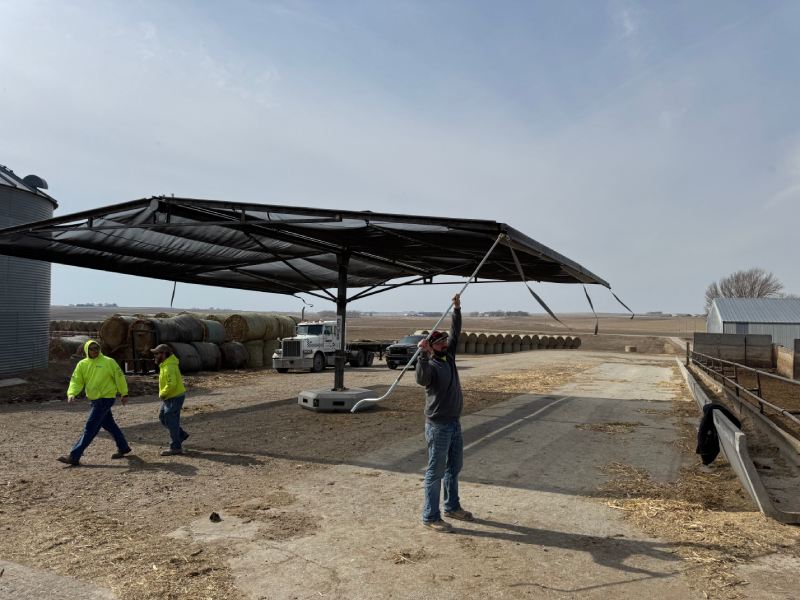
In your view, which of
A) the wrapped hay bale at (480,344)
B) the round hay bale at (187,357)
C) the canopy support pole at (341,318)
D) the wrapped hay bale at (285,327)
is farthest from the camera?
the wrapped hay bale at (480,344)

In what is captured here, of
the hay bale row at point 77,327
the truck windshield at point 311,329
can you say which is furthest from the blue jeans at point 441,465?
the hay bale row at point 77,327

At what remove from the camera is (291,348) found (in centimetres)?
2591

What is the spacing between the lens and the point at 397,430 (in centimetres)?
1170

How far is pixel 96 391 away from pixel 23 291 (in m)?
13.8

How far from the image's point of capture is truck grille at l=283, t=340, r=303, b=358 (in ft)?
84.9

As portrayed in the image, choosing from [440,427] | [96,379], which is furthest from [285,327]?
[440,427]

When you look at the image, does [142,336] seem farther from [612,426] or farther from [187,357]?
[612,426]

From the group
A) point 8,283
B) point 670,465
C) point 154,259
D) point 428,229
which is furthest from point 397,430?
point 8,283

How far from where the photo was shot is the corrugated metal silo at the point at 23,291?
18.9 meters

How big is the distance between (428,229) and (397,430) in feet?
13.4

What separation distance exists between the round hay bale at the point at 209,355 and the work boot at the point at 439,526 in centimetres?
2053

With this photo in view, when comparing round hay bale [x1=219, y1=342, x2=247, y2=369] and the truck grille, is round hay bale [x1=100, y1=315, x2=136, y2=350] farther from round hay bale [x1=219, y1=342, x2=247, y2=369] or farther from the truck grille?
the truck grille

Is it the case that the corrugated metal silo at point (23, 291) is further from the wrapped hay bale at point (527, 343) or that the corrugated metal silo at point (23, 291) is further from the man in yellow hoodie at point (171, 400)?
the wrapped hay bale at point (527, 343)

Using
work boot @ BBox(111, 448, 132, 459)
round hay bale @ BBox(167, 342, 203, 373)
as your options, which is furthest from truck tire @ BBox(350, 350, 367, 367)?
work boot @ BBox(111, 448, 132, 459)
